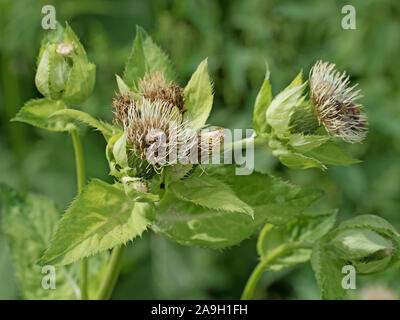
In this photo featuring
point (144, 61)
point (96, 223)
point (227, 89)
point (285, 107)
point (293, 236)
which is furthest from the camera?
point (227, 89)

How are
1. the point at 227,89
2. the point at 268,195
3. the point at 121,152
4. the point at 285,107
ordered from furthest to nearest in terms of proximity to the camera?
the point at 227,89 → the point at 268,195 → the point at 285,107 → the point at 121,152

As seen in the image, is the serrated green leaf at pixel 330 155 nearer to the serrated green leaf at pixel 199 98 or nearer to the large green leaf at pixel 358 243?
the large green leaf at pixel 358 243

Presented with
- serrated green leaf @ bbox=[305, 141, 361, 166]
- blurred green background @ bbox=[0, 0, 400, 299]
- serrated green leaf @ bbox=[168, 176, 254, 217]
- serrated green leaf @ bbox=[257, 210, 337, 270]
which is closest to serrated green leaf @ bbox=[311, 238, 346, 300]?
serrated green leaf @ bbox=[257, 210, 337, 270]

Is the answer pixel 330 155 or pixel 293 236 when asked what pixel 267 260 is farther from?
pixel 330 155

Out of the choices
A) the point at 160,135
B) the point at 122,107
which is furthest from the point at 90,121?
the point at 160,135

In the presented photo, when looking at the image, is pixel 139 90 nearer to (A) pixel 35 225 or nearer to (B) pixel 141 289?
(A) pixel 35 225

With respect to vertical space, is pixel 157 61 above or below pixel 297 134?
above

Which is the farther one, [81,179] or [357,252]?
[81,179]
